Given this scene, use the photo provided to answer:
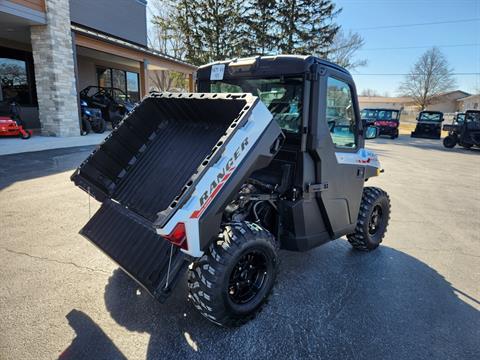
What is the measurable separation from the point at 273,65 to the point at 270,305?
83.7 inches

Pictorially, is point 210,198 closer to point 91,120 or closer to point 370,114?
point 91,120

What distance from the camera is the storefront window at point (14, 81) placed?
494 inches

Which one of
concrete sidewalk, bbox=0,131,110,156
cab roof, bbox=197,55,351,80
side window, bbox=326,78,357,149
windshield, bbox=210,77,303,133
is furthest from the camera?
concrete sidewalk, bbox=0,131,110,156

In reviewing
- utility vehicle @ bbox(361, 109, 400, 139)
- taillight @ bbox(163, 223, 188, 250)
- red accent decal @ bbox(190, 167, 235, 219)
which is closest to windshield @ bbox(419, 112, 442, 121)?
utility vehicle @ bbox(361, 109, 400, 139)

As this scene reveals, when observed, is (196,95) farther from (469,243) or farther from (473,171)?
(473,171)

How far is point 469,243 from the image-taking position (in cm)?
443

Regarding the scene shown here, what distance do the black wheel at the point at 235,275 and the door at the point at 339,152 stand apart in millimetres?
874

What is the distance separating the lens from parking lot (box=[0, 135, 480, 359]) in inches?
87.7

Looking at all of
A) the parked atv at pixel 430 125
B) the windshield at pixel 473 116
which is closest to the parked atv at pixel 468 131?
the windshield at pixel 473 116

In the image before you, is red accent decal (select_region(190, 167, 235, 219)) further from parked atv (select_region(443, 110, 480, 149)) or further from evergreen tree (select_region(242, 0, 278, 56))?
evergreen tree (select_region(242, 0, 278, 56))

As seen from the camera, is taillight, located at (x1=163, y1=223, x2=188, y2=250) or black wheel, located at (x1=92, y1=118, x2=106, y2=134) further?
black wheel, located at (x1=92, y1=118, x2=106, y2=134)

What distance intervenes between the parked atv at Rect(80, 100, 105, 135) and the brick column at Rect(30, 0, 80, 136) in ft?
2.60

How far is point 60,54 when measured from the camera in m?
10.7

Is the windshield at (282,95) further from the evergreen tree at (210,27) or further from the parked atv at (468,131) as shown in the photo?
the evergreen tree at (210,27)
